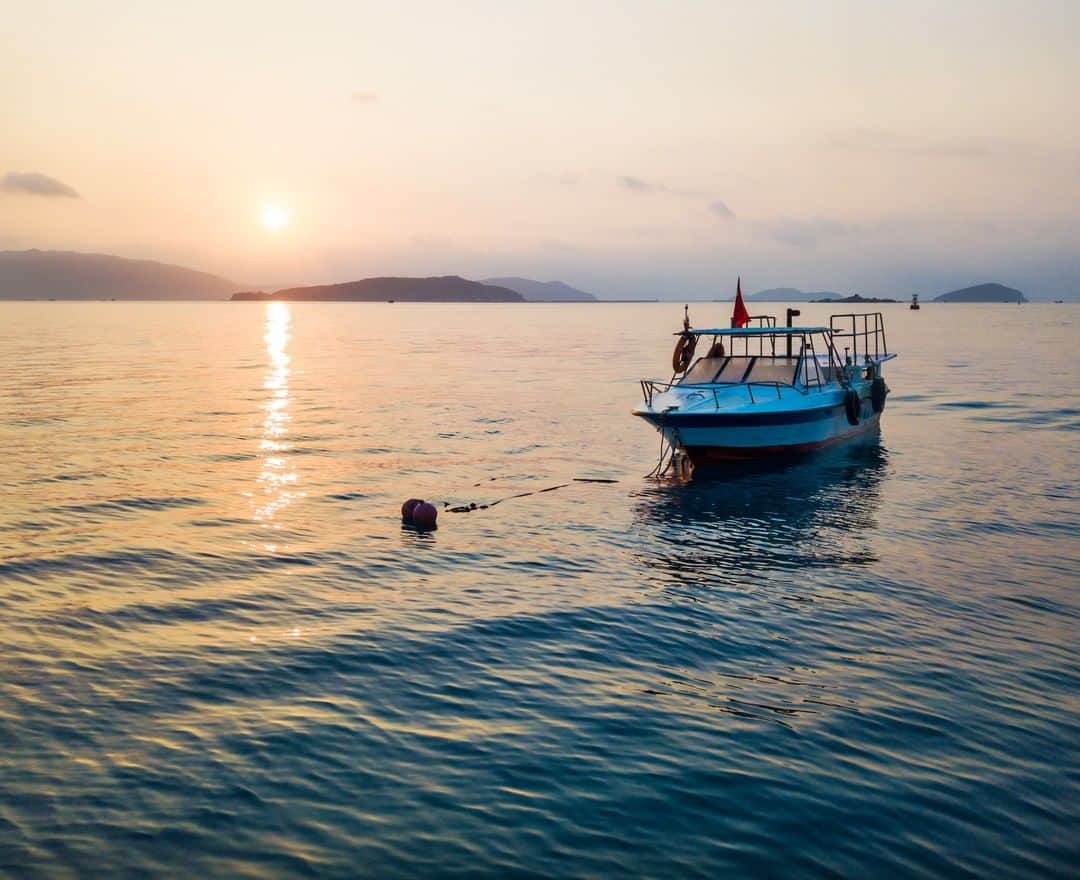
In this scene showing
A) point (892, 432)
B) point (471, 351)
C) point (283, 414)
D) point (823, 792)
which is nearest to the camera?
point (823, 792)

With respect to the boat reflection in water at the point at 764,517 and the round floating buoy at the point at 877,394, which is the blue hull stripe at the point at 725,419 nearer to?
the boat reflection in water at the point at 764,517

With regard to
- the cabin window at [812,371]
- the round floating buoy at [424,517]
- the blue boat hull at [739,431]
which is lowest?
the round floating buoy at [424,517]

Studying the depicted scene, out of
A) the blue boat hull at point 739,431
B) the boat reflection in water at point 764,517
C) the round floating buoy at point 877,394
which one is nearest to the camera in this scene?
the boat reflection in water at point 764,517

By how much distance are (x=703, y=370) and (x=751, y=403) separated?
286cm

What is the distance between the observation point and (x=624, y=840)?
24.3 ft

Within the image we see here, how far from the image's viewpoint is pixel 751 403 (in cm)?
2497

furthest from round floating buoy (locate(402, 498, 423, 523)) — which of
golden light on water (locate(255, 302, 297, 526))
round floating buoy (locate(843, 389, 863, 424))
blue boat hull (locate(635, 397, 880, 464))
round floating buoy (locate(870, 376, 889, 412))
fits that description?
round floating buoy (locate(870, 376, 889, 412))

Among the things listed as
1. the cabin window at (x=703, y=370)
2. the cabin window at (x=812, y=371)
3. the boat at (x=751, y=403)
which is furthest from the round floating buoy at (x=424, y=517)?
the cabin window at (x=812, y=371)

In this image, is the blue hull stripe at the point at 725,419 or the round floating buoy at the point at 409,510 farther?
the blue hull stripe at the point at 725,419

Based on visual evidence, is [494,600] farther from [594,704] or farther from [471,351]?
[471,351]

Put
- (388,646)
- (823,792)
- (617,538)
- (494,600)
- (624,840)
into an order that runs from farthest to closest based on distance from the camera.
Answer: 1. (617,538)
2. (494,600)
3. (388,646)
4. (823,792)
5. (624,840)

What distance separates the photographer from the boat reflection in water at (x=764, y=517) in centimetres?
1645

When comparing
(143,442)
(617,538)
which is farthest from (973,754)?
(143,442)

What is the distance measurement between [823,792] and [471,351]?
7911 centimetres
